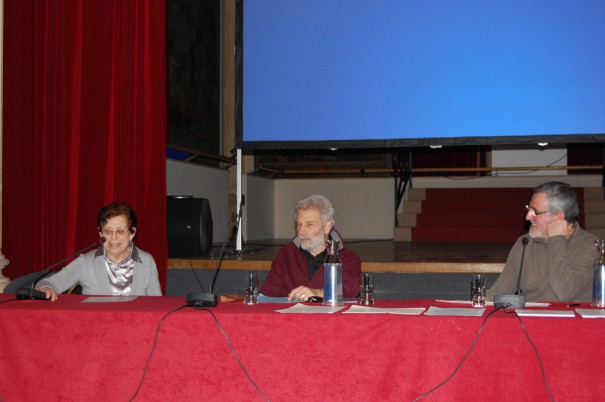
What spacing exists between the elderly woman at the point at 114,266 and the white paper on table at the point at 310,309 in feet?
3.09

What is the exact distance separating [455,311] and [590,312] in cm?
37

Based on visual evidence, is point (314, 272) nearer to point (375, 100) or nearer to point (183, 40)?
point (375, 100)

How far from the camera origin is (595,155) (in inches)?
364

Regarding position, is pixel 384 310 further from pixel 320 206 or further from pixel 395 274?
pixel 395 274

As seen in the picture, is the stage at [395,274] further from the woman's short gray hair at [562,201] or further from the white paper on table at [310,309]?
the white paper on table at [310,309]

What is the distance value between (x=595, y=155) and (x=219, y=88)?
507cm

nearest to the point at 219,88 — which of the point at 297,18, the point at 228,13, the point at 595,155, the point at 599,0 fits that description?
the point at 228,13

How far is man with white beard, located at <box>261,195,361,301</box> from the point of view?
282cm

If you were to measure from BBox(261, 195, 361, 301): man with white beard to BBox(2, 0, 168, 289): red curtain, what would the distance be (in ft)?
4.39

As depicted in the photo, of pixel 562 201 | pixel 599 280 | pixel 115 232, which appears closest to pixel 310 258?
pixel 115 232

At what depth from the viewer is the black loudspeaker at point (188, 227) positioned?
166 inches

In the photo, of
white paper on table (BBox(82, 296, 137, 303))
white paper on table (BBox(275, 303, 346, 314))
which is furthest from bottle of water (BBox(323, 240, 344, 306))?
white paper on table (BBox(82, 296, 137, 303))

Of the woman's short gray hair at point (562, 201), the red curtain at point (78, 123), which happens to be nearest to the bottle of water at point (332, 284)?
the woman's short gray hair at point (562, 201)

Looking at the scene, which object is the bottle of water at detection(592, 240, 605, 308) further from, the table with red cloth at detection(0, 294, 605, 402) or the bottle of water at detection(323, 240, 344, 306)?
the bottle of water at detection(323, 240, 344, 306)
